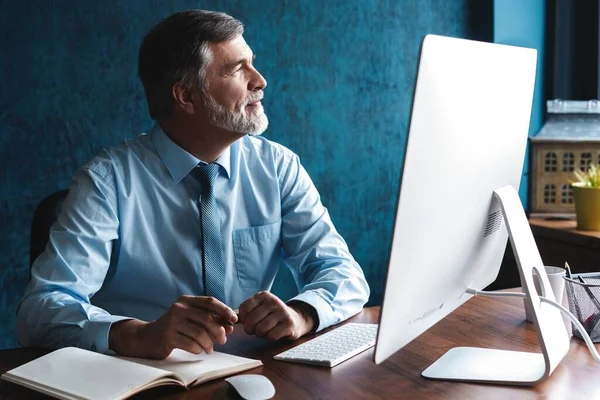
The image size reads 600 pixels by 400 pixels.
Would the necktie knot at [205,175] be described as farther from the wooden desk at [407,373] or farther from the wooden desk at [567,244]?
the wooden desk at [567,244]

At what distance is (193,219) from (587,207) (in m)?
1.38

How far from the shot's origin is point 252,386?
1039mm

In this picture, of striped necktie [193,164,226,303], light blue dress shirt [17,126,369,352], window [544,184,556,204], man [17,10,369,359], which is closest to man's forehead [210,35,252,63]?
man [17,10,369,359]

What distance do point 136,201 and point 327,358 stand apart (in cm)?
67

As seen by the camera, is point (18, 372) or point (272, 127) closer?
point (18, 372)

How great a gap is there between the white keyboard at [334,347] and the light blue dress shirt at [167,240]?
7cm

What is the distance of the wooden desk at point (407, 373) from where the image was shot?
1050 millimetres

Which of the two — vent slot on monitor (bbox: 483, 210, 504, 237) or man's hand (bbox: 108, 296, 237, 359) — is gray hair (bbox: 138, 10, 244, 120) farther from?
vent slot on monitor (bbox: 483, 210, 504, 237)

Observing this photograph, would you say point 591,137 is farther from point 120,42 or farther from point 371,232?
point 120,42

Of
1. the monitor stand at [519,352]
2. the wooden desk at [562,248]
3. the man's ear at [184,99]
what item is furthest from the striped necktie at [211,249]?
the wooden desk at [562,248]

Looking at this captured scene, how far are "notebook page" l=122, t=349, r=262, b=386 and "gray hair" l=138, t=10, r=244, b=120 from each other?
78 cm

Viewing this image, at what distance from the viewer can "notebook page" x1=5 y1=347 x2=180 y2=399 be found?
1.01m

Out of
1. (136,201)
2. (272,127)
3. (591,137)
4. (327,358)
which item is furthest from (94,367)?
(591,137)

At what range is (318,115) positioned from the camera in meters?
2.75
